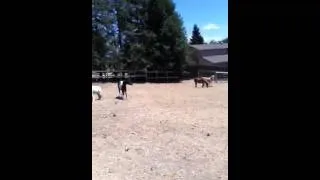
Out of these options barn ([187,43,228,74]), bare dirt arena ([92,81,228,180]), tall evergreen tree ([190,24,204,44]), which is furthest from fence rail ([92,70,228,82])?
tall evergreen tree ([190,24,204,44])

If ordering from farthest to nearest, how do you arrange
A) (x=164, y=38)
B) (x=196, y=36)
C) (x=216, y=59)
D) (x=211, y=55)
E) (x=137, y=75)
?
(x=196, y=36)
(x=211, y=55)
(x=216, y=59)
(x=164, y=38)
(x=137, y=75)

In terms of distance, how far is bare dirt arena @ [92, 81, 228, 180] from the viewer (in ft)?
18.9

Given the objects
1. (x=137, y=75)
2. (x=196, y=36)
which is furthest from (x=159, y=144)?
(x=196, y=36)

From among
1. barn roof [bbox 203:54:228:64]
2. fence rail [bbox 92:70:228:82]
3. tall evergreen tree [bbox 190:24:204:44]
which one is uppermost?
tall evergreen tree [bbox 190:24:204:44]

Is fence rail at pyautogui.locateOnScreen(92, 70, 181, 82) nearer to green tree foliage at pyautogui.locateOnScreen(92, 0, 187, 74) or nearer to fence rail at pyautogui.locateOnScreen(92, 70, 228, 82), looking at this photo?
fence rail at pyautogui.locateOnScreen(92, 70, 228, 82)

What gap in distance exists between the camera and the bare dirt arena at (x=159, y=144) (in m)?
5.76

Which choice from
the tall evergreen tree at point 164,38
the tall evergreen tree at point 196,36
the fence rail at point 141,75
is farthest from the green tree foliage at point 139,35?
the tall evergreen tree at point 196,36

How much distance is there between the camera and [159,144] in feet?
26.3

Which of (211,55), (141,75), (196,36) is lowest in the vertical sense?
(141,75)

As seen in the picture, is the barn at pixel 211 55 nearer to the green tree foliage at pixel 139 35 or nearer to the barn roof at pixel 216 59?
the barn roof at pixel 216 59

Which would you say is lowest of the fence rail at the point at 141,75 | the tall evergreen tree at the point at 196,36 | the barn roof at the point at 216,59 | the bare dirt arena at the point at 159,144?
the bare dirt arena at the point at 159,144

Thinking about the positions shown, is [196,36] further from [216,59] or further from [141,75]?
[141,75]
